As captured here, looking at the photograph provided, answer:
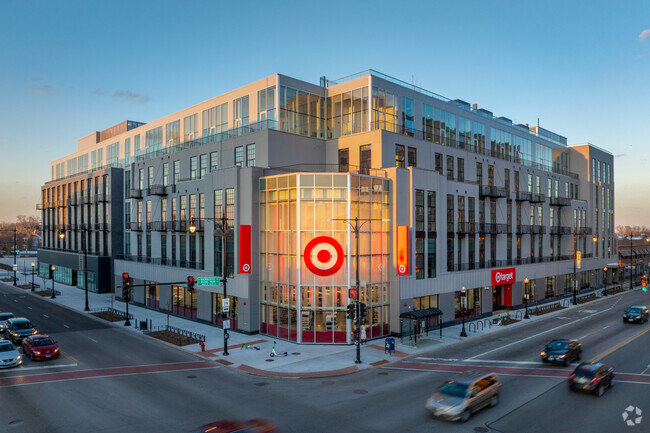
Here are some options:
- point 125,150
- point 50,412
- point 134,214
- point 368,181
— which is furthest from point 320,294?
point 125,150

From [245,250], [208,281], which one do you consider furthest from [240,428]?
[245,250]

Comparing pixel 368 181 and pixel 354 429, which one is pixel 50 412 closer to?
pixel 354 429

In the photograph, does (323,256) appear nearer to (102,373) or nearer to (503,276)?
(102,373)

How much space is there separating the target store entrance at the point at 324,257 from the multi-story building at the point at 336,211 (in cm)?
12

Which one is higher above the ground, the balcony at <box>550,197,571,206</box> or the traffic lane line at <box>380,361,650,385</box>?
the balcony at <box>550,197,571,206</box>

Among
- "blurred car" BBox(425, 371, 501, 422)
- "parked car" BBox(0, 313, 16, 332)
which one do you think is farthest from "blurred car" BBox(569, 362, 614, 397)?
"parked car" BBox(0, 313, 16, 332)

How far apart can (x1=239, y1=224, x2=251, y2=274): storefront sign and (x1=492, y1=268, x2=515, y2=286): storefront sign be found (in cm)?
2792

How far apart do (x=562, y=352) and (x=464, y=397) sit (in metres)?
12.8

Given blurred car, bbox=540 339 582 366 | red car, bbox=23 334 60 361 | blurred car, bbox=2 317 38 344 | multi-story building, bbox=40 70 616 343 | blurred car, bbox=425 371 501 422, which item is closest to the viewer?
blurred car, bbox=425 371 501 422

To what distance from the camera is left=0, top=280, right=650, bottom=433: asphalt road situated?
19.0 meters

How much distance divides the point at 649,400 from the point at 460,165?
3195 centimetres

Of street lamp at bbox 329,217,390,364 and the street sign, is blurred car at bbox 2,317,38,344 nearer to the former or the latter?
the street sign

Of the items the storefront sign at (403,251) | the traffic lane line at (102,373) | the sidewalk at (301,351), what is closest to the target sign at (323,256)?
the storefront sign at (403,251)

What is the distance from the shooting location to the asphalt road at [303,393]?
1898 centimetres
